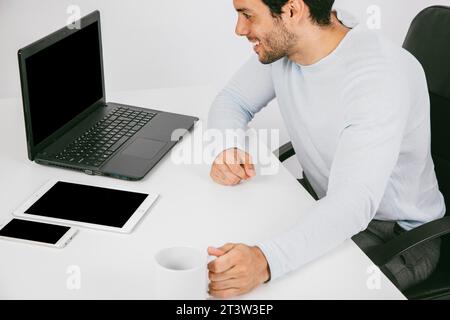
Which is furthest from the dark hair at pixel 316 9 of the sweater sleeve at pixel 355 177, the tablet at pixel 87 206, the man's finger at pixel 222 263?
the man's finger at pixel 222 263

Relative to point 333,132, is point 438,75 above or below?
above

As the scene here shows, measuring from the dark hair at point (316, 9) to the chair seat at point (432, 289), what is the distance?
606 mm

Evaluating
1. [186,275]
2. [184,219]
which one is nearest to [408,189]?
[184,219]

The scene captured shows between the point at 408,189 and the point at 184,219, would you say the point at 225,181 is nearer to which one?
the point at 184,219

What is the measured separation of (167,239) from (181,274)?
0.24 metres

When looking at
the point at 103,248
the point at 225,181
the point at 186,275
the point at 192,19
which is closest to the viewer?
the point at 186,275

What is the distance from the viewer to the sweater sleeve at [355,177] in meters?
1.10

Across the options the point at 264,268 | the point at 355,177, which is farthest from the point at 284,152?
the point at 264,268

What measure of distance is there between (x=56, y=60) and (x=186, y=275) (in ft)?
2.40

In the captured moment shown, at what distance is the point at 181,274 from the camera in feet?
3.04

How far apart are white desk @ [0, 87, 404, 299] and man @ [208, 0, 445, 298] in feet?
0.14

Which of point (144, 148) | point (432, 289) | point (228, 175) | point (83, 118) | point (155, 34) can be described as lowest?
point (432, 289)

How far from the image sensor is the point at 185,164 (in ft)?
4.81

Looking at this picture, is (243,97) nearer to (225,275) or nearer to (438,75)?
(438,75)
